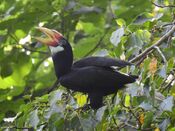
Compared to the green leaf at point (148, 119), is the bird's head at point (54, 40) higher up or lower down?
higher up

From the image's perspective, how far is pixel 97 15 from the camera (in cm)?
528

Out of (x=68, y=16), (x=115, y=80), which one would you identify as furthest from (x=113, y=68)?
(x=68, y=16)

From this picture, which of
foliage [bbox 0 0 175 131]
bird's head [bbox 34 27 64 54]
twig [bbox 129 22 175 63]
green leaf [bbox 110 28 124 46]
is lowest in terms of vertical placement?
foliage [bbox 0 0 175 131]

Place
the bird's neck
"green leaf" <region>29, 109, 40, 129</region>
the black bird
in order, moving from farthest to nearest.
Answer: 1. the bird's neck
2. the black bird
3. "green leaf" <region>29, 109, 40, 129</region>

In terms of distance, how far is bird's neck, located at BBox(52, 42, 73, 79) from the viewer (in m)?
3.33

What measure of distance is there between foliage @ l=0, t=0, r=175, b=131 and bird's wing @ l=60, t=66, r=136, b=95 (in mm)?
56

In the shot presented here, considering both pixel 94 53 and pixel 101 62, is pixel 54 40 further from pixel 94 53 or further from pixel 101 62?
pixel 101 62

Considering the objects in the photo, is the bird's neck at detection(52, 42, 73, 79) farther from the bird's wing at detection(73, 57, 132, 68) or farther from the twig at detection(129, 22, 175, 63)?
the twig at detection(129, 22, 175, 63)

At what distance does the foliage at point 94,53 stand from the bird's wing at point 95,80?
56 mm

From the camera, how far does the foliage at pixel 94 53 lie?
2.88m

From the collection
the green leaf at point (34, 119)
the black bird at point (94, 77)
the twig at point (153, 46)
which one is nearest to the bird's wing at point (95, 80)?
the black bird at point (94, 77)

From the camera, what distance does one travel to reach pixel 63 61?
11.0 feet

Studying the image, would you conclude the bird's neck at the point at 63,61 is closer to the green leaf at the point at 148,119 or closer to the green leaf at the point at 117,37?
the green leaf at the point at 117,37

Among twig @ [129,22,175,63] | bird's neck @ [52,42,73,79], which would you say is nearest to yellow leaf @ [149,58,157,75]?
twig @ [129,22,175,63]
